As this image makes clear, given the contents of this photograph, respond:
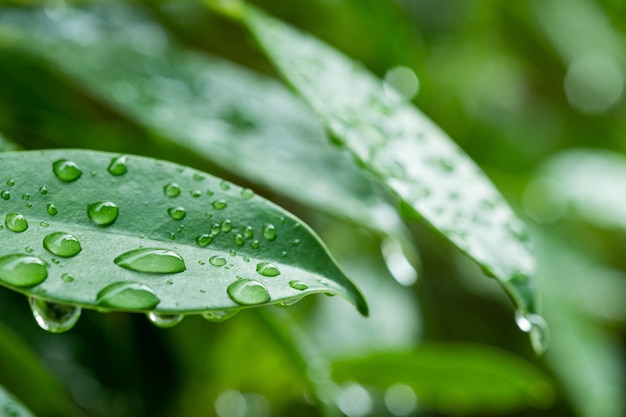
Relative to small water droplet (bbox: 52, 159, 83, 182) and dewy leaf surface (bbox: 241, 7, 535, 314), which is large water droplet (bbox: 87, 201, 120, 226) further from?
dewy leaf surface (bbox: 241, 7, 535, 314)

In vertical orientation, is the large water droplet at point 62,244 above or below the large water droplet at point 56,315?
above

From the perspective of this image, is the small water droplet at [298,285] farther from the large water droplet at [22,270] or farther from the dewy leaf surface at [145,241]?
the large water droplet at [22,270]

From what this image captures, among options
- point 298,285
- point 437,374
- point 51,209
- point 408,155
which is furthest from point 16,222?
point 437,374

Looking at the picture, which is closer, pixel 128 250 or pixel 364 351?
pixel 128 250

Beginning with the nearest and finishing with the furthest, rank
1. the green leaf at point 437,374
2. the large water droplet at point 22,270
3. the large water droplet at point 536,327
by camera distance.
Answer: the large water droplet at point 22,270, the large water droplet at point 536,327, the green leaf at point 437,374

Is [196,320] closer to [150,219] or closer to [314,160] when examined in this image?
[314,160]

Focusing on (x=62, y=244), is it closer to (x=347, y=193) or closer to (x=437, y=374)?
(x=347, y=193)

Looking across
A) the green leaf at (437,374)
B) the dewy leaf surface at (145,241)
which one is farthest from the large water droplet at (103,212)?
the green leaf at (437,374)

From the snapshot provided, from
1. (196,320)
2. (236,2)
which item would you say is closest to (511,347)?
(196,320)
